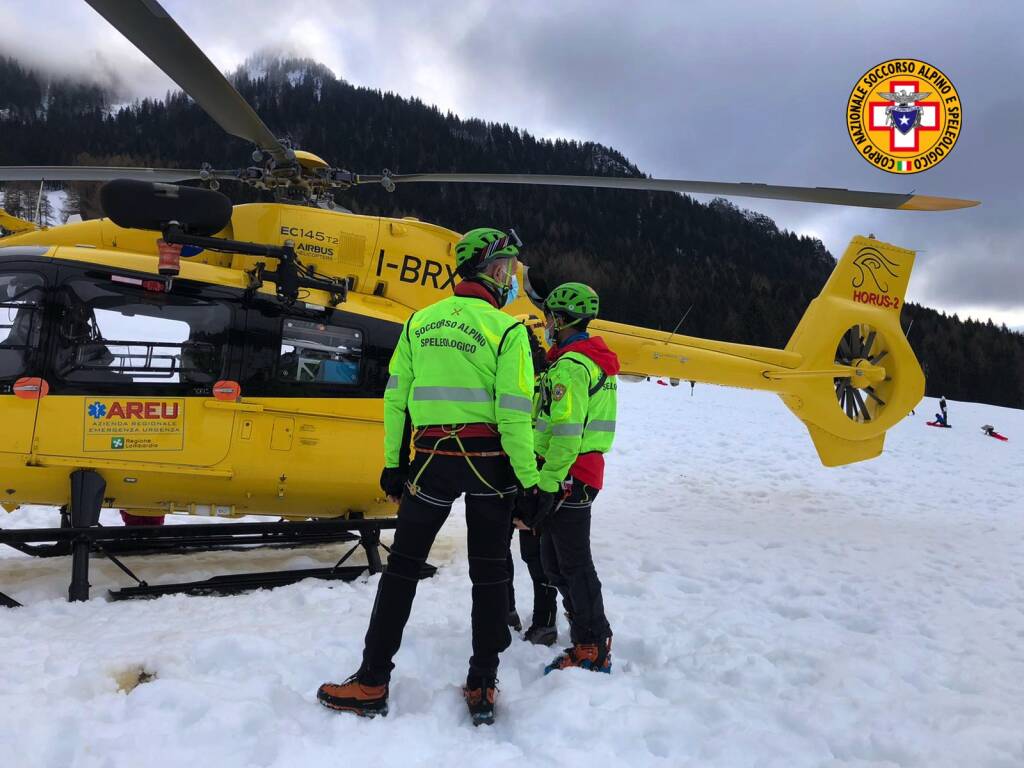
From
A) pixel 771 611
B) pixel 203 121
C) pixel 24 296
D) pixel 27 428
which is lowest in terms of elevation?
pixel 771 611

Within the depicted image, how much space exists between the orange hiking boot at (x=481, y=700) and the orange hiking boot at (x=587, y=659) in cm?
61

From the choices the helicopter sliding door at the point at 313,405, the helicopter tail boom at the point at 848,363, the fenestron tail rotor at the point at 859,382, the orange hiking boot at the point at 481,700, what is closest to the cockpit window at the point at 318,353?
the helicopter sliding door at the point at 313,405

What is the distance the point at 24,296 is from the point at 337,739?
3829 mm

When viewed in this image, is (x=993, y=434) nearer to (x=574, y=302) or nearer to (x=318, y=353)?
(x=574, y=302)

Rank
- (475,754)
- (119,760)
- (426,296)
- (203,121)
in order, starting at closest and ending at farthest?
1. (119,760)
2. (475,754)
3. (426,296)
4. (203,121)

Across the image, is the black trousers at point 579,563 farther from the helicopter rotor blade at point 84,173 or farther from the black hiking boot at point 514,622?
the helicopter rotor blade at point 84,173

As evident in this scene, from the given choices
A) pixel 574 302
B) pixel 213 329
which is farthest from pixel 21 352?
pixel 574 302

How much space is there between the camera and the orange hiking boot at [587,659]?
3.35 m

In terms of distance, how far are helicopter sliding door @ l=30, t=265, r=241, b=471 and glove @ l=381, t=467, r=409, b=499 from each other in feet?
7.38

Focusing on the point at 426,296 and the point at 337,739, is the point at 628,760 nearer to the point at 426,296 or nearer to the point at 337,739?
the point at 337,739

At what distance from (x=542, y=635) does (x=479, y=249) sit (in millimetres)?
2283

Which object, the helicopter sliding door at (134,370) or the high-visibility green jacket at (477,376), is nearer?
the high-visibility green jacket at (477,376)

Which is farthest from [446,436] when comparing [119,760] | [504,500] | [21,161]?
[21,161]

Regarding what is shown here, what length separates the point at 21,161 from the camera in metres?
Answer: 61.7
